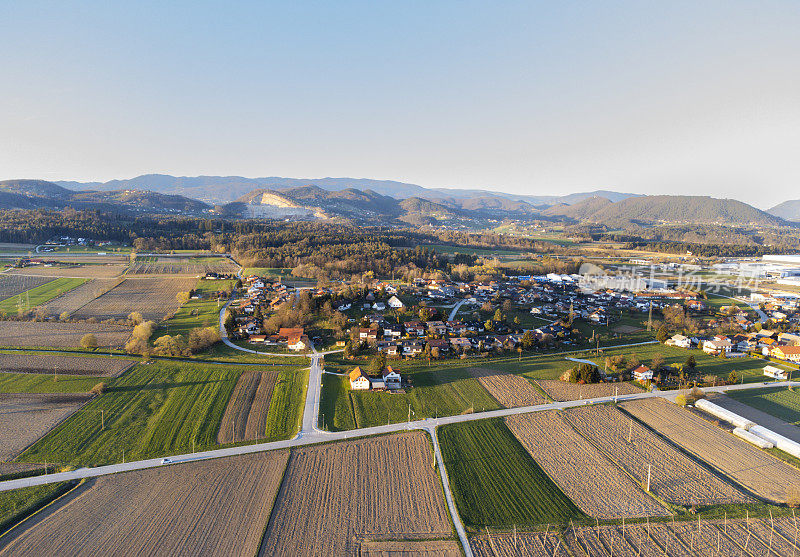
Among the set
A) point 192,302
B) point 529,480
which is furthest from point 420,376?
point 192,302

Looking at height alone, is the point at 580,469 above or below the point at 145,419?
above

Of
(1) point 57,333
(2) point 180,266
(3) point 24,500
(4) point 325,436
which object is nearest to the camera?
(3) point 24,500

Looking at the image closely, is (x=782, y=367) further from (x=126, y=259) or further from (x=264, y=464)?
(x=126, y=259)

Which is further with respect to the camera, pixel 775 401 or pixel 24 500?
pixel 775 401

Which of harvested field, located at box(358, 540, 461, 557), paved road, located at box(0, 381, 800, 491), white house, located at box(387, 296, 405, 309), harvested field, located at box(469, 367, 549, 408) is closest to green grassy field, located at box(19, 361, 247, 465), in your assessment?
paved road, located at box(0, 381, 800, 491)

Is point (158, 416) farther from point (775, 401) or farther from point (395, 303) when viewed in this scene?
point (775, 401)

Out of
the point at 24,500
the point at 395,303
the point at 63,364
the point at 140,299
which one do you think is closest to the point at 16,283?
the point at 140,299

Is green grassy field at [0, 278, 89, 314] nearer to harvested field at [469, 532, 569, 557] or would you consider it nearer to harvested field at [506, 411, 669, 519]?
harvested field at [469, 532, 569, 557]
